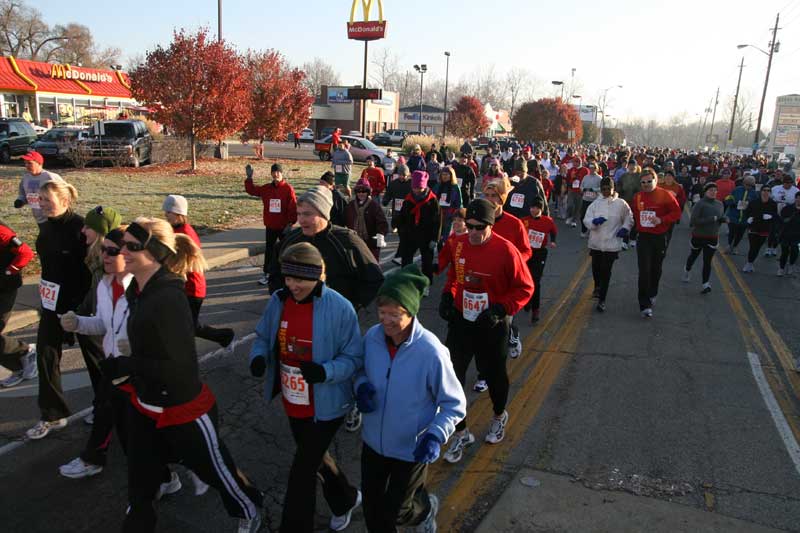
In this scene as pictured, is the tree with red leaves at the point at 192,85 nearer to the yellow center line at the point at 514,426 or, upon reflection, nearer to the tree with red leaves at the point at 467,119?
the yellow center line at the point at 514,426

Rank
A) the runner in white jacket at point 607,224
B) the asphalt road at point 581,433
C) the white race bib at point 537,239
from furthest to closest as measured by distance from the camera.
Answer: the runner in white jacket at point 607,224
the white race bib at point 537,239
the asphalt road at point 581,433

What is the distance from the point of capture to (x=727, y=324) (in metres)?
8.31

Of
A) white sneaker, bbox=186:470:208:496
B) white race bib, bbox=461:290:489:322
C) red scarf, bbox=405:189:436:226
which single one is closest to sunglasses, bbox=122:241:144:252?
white sneaker, bbox=186:470:208:496

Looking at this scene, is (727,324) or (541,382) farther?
(727,324)

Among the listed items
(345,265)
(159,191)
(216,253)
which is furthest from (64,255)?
(159,191)

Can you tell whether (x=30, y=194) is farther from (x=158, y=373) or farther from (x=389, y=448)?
(x=389, y=448)

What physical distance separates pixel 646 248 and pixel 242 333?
5804 mm

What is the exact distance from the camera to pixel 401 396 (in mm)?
3031

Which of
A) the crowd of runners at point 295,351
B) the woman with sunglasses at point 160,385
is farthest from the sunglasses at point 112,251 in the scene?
the woman with sunglasses at point 160,385

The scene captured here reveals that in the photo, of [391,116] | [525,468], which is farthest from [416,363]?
[391,116]

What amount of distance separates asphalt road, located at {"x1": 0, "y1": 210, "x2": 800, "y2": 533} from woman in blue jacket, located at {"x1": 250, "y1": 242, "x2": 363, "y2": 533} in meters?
0.69

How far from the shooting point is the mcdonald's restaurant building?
4422 cm

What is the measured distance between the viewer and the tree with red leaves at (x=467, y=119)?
2127 inches

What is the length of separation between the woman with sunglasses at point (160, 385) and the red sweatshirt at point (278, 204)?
5693mm
